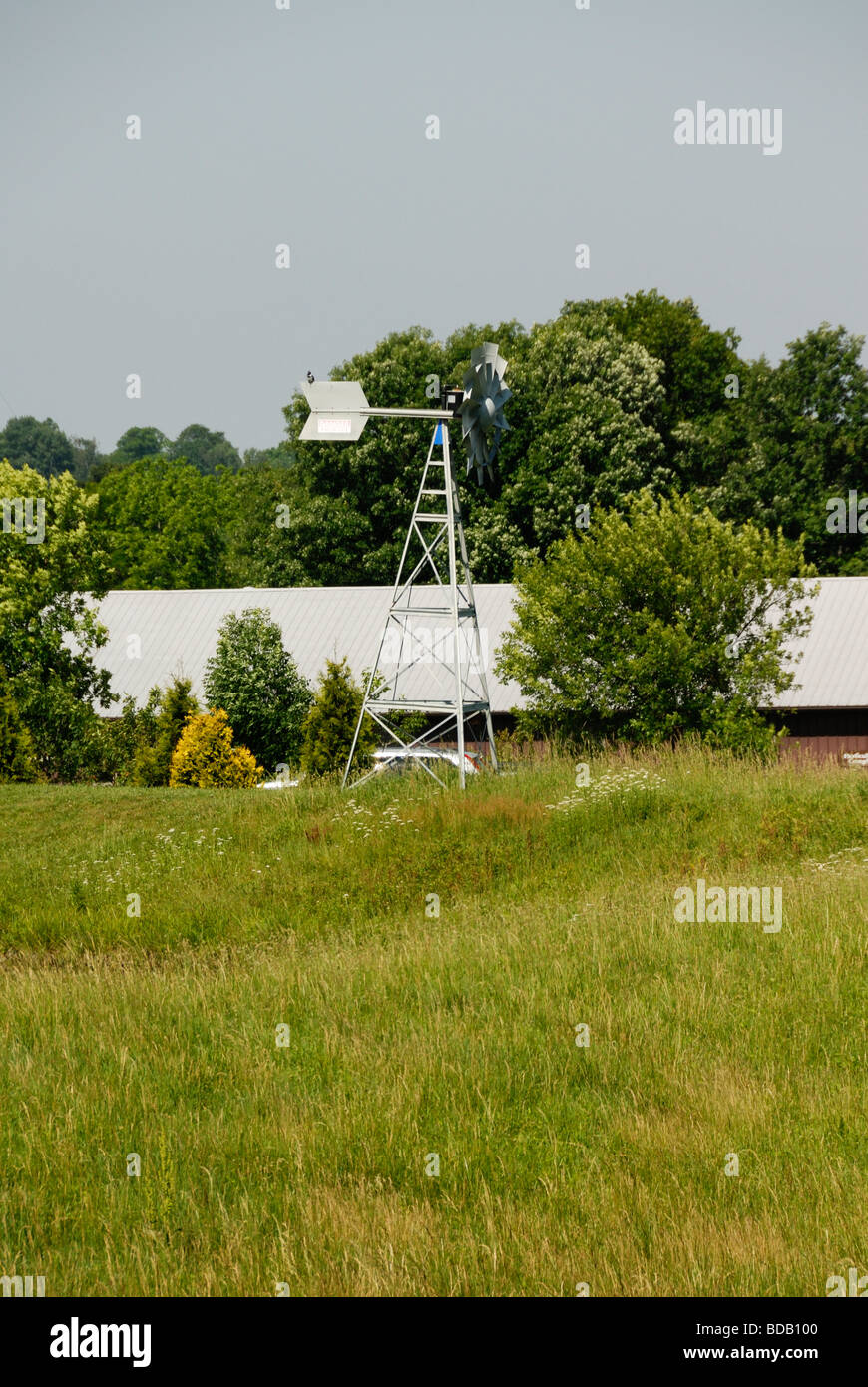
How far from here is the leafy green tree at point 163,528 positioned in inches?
2400

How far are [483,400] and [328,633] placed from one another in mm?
15012

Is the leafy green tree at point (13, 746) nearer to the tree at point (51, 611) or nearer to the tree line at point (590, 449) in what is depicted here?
the tree at point (51, 611)

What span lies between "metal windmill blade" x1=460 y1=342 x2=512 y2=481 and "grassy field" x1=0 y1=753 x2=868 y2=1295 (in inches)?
322

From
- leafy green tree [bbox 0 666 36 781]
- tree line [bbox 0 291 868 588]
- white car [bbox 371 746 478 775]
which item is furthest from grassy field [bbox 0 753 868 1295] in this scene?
tree line [bbox 0 291 868 588]

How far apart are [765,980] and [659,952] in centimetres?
119

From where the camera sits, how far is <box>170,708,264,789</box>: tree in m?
26.4

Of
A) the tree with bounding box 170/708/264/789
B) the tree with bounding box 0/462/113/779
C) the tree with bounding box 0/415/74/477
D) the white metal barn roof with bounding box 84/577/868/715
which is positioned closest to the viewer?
the tree with bounding box 170/708/264/789

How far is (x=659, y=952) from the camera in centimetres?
1096

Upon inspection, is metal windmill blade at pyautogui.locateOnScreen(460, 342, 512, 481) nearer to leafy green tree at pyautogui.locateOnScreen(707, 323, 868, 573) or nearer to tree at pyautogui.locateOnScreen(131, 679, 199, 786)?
tree at pyautogui.locateOnScreen(131, 679, 199, 786)

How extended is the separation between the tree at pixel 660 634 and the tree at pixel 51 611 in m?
10.6

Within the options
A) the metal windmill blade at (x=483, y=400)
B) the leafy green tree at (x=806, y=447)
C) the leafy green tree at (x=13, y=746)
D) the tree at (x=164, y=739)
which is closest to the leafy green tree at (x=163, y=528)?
the leafy green tree at (x=806, y=447)

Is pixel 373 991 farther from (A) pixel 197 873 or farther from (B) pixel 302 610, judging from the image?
(B) pixel 302 610

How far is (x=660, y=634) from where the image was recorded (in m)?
24.5
